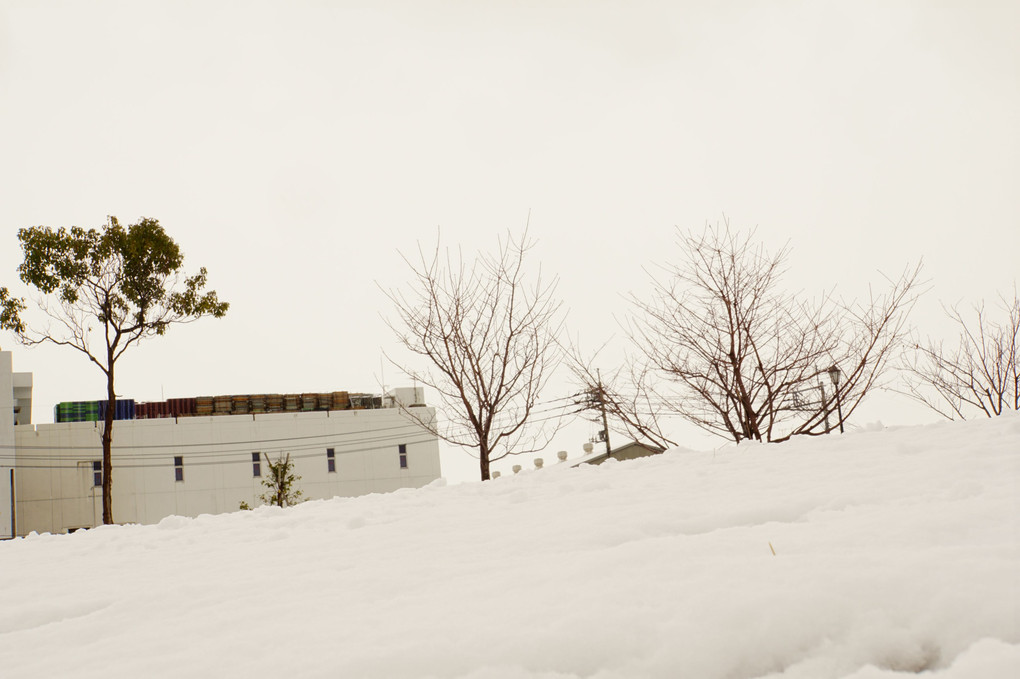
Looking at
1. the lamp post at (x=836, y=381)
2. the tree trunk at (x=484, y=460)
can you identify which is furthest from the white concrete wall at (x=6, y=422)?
the lamp post at (x=836, y=381)

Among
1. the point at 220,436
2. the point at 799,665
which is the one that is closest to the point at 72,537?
the point at 799,665

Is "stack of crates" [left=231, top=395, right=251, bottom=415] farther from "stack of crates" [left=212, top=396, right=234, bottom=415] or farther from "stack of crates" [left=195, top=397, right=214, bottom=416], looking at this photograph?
"stack of crates" [left=195, top=397, right=214, bottom=416]

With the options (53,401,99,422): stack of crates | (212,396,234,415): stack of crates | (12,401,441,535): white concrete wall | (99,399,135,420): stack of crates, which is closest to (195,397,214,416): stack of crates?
(212,396,234,415): stack of crates

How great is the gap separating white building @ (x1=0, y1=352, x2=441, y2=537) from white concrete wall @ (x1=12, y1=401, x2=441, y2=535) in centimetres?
4

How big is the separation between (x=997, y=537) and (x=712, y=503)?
1.26 m

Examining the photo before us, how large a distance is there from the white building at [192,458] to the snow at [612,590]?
28.8 metres

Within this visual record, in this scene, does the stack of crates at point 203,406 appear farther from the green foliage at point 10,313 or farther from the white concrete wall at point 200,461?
the green foliage at point 10,313

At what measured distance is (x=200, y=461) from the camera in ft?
107

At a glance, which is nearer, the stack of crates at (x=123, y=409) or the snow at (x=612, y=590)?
the snow at (x=612, y=590)

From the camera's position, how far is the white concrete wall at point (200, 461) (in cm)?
3009

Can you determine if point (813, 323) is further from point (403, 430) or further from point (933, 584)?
point (403, 430)

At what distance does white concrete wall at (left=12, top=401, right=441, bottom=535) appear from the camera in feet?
98.7

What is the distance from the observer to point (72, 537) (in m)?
5.52

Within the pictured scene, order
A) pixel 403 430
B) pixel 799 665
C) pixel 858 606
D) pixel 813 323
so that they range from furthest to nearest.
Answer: pixel 403 430
pixel 813 323
pixel 858 606
pixel 799 665
